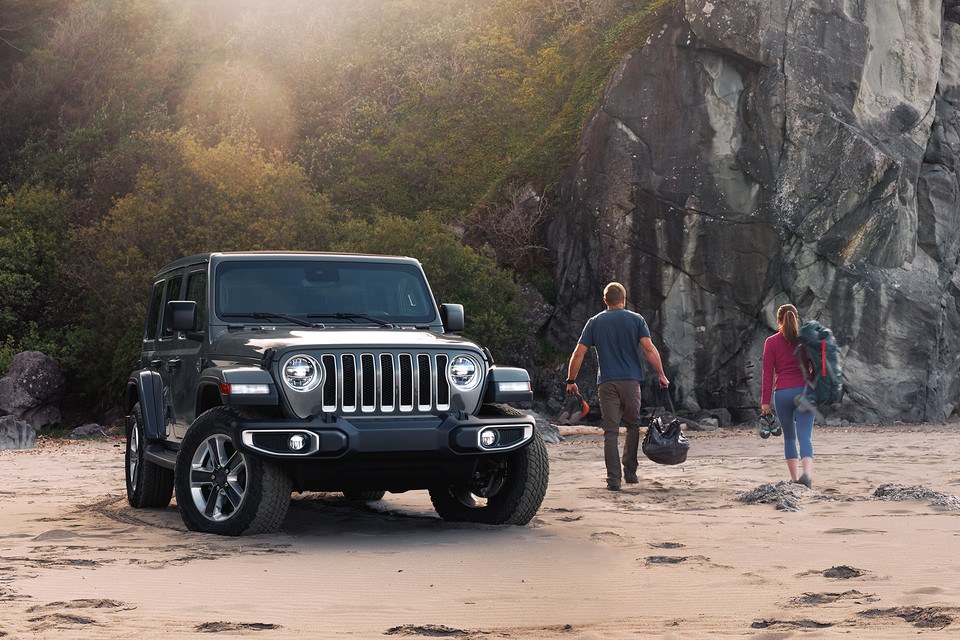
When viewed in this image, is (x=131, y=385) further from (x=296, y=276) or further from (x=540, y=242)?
(x=540, y=242)

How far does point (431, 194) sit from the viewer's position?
38.1m

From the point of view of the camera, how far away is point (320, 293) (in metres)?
9.16

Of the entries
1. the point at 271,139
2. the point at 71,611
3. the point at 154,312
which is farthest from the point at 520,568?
the point at 271,139

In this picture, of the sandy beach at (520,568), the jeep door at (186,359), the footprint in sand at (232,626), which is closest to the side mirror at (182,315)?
the jeep door at (186,359)

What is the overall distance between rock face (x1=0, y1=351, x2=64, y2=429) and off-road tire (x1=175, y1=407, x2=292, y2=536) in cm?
2236

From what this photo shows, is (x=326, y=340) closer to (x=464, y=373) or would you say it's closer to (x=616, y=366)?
(x=464, y=373)

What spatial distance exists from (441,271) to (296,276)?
19.9 metres

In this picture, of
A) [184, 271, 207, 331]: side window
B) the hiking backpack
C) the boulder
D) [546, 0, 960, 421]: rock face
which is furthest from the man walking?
[546, 0, 960, 421]: rock face

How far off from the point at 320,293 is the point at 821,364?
4477 millimetres

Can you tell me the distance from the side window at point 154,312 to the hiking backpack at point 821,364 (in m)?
5.89

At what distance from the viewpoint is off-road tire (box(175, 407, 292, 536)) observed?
7723 millimetres

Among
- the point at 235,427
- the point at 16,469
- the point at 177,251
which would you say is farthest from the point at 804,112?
the point at 235,427

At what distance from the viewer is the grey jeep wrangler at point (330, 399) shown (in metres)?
7.72

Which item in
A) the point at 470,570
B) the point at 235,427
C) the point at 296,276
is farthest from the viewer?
the point at 296,276
